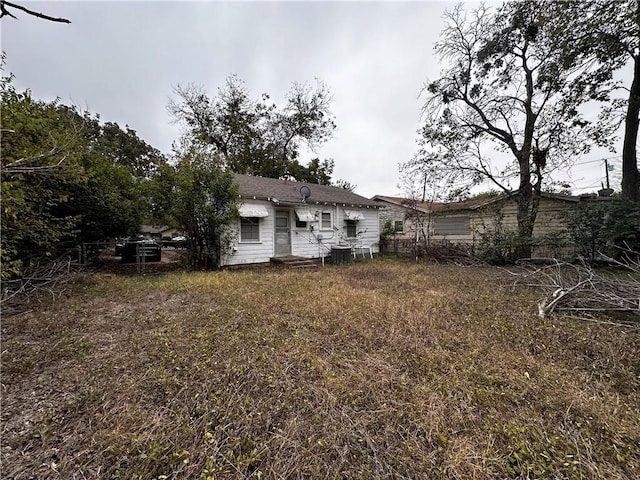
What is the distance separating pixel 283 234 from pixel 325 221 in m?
2.31

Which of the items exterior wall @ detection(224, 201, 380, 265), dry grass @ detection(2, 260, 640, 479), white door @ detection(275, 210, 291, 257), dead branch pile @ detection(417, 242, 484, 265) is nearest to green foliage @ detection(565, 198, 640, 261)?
dead branch pile @ detection(417, 242, 484, 265)

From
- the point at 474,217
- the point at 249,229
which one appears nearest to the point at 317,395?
the point at 249,229

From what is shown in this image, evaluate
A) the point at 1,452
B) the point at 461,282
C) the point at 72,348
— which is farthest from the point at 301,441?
the point at 461,282

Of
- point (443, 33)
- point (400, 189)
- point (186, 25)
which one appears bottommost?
point (400, 189)

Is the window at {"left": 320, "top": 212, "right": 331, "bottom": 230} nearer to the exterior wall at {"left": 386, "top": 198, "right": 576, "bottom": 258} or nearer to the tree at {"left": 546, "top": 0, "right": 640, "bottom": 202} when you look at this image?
the exterior wall at {"left": 386, "top": 198, "right": 576, "bottom": 258}

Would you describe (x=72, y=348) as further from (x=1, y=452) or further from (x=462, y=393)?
(x=462, y=393)

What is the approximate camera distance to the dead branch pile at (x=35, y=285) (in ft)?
15.4

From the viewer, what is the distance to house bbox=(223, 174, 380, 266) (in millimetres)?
10016

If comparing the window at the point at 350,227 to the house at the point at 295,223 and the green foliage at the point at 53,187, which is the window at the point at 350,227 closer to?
the house at the point at 295,223

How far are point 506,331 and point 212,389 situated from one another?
388cm

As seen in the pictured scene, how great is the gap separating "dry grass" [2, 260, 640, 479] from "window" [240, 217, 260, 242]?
5.64 metres

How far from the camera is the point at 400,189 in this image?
13688mm

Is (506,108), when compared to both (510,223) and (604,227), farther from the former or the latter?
(604,227)

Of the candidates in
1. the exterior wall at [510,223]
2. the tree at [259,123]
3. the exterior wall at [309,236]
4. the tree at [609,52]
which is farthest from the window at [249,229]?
the tree at [259,123]
